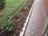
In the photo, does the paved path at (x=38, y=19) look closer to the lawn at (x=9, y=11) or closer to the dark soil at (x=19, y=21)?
the dark soil at (x=19, y=21)

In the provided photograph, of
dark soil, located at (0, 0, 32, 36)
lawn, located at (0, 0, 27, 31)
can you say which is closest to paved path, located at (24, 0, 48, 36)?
dark soil, located at (0, 0, 32, 36)

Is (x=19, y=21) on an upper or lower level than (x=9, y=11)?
lower

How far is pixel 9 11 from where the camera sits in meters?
3.79

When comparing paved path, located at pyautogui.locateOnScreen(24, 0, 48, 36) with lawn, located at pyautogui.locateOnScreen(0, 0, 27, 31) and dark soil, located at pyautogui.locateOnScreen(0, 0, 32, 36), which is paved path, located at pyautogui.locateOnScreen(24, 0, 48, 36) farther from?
lawn, located at pyautogui.locateOnScreen(0, 0, 27, 31)

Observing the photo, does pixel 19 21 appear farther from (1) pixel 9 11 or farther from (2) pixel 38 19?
(2) pixel 38 19

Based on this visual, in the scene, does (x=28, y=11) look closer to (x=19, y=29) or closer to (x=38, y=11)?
(x=38, y=11)

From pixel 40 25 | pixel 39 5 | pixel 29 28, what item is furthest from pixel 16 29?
pixel 39 5

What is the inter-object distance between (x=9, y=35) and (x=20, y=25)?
1.34 ft

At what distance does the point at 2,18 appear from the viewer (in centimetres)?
358

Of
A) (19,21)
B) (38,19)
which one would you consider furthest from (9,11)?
(38,19)

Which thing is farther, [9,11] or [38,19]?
[38,19]

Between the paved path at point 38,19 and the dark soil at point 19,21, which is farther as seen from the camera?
the paved path at point 38,19

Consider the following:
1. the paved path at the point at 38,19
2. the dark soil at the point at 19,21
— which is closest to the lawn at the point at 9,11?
the dark soil at the point at 19,21

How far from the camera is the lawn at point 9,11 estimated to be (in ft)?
11.0
